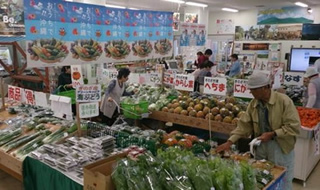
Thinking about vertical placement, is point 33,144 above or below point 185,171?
below

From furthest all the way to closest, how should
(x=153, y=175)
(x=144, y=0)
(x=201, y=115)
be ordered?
(x=144, y=0) < (x=201, y=115) < (x=153, y=175)

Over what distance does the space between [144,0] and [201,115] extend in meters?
8.48

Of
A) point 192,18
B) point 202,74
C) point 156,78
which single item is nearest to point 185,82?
point 156,78

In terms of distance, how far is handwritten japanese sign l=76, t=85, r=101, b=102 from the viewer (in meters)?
3.05

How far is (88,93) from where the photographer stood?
311 cm

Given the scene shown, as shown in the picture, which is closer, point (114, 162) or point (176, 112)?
point (114, 162)

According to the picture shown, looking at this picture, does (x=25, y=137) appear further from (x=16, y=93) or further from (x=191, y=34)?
(x=191, y=34)

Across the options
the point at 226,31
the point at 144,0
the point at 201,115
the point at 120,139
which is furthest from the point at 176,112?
the point at 226,31

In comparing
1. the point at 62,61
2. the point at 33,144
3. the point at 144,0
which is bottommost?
the point at 33,144

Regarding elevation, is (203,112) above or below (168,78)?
below

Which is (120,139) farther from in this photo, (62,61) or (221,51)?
(221,51)

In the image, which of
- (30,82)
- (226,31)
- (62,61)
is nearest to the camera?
(62,61)

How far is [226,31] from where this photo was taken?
15203mm

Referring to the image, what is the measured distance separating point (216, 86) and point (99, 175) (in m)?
2.86
